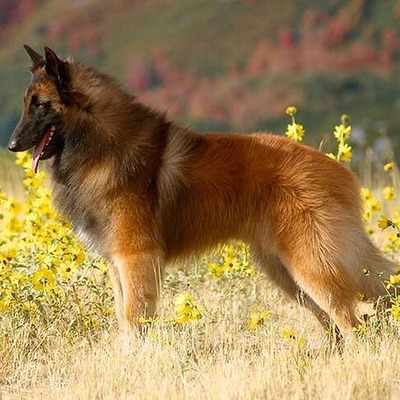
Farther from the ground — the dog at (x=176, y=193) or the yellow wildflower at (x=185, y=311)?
the dog at (x=176, y=193)

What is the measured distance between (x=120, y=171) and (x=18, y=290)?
3.19 feet

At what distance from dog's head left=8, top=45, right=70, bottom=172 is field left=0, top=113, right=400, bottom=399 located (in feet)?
1.98

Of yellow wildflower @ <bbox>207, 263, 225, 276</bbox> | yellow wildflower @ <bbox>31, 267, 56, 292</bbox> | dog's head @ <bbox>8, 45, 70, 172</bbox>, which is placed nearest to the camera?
yellow wildflower @ <bbox>31, 267, 56, 292</bbox>

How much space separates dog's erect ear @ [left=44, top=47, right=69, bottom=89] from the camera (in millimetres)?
5643

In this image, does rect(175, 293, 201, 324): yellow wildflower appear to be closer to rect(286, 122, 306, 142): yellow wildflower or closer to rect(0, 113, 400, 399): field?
rect(0, 113, 400, 399): field

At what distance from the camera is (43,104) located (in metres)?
5.71

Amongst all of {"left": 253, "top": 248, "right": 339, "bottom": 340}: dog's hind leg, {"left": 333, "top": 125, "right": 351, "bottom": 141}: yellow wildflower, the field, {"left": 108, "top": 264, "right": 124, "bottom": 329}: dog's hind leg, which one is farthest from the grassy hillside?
{"left": 108, "top": 264, "right": 124, "bottom": 329}: dog's hind leg

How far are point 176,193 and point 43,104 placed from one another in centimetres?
96

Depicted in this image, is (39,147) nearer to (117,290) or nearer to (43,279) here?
(43,279)

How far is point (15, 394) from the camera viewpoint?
512 cm

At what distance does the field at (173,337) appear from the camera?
4.80m

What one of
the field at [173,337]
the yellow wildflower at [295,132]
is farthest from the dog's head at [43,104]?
the yellow wildflower at [295,132]

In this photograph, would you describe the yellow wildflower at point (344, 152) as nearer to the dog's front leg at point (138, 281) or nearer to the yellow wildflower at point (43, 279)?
the dog's front leg at point (138, 281)

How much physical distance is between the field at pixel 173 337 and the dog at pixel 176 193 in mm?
240
